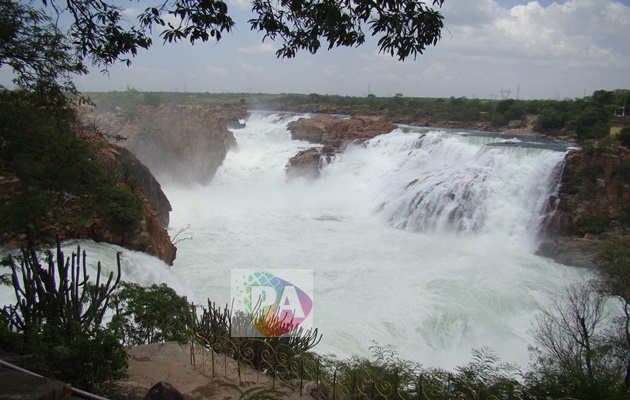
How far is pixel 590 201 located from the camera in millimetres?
13805

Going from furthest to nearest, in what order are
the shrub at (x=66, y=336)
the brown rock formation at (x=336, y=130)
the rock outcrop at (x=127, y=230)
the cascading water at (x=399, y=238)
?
the brown rock formation at (x=336, y=130) → the cascading water at (x=399, y=238) → the rock outcrop at (x=127, y=230) → the shrub at (x=66, y=336)

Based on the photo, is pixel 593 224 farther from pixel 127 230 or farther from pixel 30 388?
pixel 30 388

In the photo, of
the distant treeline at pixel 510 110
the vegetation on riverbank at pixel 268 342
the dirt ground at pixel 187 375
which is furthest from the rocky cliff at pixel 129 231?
the distant treeline at pixel 510 110

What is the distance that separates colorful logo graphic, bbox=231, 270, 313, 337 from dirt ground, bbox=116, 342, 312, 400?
1.96ft

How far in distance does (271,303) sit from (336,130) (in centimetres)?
1978

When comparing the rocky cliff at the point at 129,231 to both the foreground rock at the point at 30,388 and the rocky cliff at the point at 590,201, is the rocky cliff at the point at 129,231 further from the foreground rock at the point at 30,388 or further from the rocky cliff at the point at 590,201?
the rocky cliff at the point at 590,201

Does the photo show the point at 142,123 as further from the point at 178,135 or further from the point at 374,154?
the point at 374,154

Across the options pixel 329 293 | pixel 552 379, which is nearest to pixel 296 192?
pixel 329 293

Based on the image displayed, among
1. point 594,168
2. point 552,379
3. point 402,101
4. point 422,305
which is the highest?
point 402,101

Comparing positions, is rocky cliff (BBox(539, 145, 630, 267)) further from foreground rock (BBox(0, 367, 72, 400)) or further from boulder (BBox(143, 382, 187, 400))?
foreground rock (BBox(0, 367, 72, 400))

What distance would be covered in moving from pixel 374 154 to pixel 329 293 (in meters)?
13.0

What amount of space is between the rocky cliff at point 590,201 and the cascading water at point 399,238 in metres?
0.51

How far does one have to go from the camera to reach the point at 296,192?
66.9 feet

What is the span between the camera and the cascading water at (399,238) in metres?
8.58
